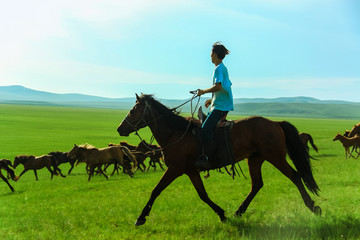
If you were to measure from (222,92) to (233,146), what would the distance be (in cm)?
116

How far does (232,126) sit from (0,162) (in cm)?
1260

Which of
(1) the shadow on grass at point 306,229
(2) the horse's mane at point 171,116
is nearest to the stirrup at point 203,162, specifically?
(2) the horse's mane at point 171,116

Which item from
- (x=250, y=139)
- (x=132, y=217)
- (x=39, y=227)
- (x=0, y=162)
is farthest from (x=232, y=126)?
(x=0, y=162)

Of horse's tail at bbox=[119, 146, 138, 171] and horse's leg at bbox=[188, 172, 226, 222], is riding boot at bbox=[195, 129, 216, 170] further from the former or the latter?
horse's tail at bbox=[119, 146, 138, 171]

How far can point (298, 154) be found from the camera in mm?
7293

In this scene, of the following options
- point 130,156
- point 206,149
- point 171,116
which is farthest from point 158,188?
point 130,156

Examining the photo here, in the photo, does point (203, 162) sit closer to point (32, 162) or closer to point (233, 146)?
point (233, 146)

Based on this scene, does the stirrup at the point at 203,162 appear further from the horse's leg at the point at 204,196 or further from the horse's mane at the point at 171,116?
the horse's mane at the point at 171,116

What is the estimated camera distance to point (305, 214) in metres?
6.67

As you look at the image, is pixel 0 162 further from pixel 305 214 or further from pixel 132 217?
pixel 305 214

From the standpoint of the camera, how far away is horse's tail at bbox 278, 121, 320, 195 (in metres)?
7.12

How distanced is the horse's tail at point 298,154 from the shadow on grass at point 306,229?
102 cm

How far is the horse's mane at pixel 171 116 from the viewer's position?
7188mm

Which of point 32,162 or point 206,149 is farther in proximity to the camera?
point 32,162
